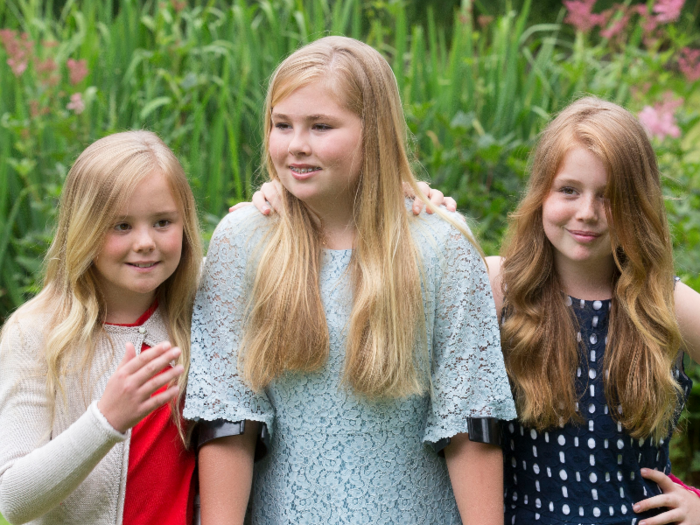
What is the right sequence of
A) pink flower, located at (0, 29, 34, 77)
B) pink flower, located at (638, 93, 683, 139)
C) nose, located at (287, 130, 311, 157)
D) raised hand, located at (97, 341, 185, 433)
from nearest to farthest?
raised hand, located at (97, 341, 185, 433), nose, located at (287, 130, 311, 157), pink flower, located at (0, 29, 34, 77), pink flower, located at (638, 93, 683, 139)

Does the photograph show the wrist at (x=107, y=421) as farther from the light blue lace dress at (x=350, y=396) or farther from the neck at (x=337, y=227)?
the neck at (x=337, y=227)

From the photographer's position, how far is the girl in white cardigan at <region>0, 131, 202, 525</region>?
1620 mm

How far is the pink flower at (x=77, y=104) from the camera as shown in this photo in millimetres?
3363

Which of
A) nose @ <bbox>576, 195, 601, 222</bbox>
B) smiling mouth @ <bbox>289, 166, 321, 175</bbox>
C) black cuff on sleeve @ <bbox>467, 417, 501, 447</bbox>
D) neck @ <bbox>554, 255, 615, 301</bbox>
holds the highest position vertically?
smiling mouth @ <bbox>289, 166, 321, 175</bbox>

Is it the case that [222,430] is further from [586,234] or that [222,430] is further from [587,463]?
[586,234]

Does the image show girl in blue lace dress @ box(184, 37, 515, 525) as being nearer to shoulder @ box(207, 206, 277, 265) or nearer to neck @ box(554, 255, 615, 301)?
shoulder @ box(207, 206, 277, 265)

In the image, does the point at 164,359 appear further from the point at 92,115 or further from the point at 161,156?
the point at 92,115

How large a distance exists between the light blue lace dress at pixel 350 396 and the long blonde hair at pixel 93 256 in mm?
109

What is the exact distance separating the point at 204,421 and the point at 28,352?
0.42 meters

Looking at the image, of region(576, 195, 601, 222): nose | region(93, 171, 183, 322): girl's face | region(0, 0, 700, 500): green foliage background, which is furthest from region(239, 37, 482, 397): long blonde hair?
region(0, 0, 700, 500): green foliage background

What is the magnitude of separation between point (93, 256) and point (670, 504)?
4.97 feet

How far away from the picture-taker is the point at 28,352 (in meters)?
1.70

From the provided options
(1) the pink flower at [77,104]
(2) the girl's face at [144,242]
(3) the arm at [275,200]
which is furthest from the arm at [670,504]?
(1) the pink flower at [77,104]

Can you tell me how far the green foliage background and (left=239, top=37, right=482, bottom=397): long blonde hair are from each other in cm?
151
